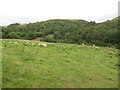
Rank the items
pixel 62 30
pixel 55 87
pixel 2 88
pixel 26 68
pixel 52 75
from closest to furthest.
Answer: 1. pixel 2 88
2. pixel 55 87
3. pixel 52 75
4. pixel 26 68
5. pixel 62 30

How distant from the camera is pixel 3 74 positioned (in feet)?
30.1

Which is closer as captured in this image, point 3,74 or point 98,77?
point 3,74

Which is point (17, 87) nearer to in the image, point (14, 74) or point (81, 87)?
point (14, 74)

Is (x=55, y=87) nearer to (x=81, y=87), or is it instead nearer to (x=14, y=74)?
(x=81, y=87)

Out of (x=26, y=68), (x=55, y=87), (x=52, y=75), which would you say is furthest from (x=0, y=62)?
(x=55, y=87)

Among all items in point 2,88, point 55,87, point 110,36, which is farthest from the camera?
point 110,36

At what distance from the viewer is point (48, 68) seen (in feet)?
37.1

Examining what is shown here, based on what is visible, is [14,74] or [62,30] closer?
[14,74]

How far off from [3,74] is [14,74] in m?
0.62

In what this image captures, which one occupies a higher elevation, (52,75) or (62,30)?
(62,30)

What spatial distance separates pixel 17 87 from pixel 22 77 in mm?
1381

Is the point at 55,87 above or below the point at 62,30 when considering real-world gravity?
below

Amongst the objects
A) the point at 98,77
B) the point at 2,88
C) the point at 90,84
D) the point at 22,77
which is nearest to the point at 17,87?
the point at 2,88

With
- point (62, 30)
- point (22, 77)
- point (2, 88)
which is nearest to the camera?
point (2, 88)
